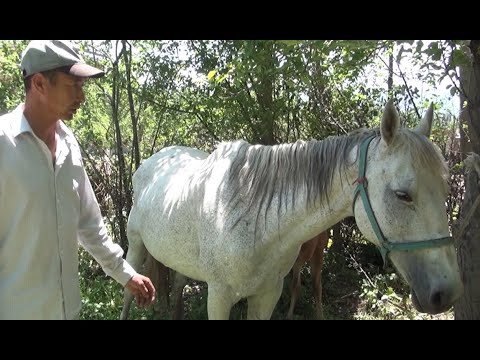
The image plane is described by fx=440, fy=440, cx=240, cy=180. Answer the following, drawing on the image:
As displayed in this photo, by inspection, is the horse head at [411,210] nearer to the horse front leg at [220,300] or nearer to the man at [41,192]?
the horse front leg at [220,300]

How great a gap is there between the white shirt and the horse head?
1.35 meters

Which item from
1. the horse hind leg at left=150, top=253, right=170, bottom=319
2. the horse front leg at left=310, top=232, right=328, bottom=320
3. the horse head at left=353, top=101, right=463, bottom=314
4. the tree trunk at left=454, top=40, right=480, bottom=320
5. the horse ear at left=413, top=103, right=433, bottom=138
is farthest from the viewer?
the horse front leg at left=310, top=232, right=328, bottom=320

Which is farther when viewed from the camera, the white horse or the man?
the white horse

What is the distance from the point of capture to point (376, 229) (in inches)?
81.7

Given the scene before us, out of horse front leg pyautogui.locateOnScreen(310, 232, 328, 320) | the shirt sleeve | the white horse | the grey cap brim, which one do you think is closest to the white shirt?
the shirt sleeve

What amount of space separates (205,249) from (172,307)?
2.06m

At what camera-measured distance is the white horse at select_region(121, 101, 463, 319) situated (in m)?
1.93

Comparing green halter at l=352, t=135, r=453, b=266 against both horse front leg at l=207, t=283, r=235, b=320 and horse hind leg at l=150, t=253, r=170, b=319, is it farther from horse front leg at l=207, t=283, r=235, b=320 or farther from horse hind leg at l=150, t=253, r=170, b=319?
horse hind leg at l=150, t=253, r=170, b=319

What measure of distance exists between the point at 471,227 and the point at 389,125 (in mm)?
1312

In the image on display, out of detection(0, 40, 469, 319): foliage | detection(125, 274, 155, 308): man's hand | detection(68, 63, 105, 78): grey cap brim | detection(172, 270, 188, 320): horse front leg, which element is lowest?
detection(172, 270, 188, 320): horse front leg

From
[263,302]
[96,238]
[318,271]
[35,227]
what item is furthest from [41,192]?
[318,271]

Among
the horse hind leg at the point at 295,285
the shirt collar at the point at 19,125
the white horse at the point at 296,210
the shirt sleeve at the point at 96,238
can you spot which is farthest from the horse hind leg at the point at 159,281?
the shirt collar at the point at 19,125

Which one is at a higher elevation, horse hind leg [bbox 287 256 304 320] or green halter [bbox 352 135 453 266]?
green halter [bbox 352 135 453 266]
